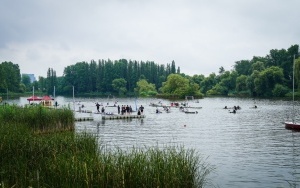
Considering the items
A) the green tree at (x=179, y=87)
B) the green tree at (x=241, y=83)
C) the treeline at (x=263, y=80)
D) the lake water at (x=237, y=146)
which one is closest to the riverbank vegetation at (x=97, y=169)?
the lake water at (x=237, y=146)

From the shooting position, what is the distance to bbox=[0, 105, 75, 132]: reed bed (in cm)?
3374

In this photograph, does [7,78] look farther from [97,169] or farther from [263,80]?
[97,169]

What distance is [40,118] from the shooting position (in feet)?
114

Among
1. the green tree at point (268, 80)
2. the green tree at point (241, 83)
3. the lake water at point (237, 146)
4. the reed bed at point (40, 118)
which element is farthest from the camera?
the green tree at point (241, 83)

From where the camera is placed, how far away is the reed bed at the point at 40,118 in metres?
33.7

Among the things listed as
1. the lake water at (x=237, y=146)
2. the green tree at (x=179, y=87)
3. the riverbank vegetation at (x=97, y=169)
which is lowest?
the lake water at (x=237, y=146)

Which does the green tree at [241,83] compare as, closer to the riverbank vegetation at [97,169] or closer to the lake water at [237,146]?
the lake water at [237,146]

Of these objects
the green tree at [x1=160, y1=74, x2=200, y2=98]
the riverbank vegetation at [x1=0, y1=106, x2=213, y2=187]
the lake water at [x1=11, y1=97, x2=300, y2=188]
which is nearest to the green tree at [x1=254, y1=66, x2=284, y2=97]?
the green tree at [x1=160, y1=74, x2=200, y2=98]

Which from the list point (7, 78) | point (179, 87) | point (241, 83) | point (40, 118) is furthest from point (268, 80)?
point (7, 78)

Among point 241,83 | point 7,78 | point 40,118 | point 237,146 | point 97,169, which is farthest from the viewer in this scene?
point 7,78

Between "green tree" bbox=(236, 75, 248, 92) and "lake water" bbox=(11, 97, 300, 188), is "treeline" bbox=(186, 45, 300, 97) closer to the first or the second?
"green tree" bbox=(236, 75, 248, 92)

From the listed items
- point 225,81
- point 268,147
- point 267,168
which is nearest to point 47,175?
point 267,168

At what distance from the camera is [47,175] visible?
14.6 meters

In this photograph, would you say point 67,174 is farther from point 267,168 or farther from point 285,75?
point 285,75
